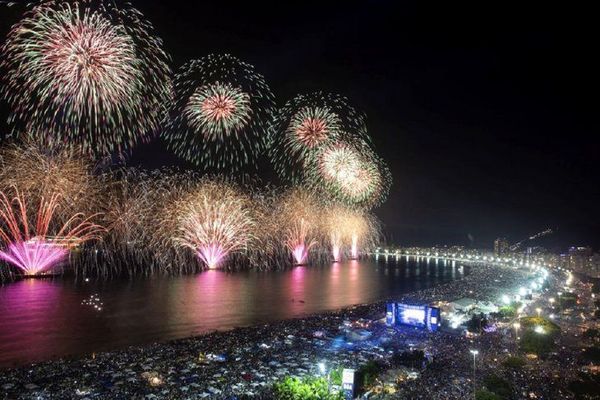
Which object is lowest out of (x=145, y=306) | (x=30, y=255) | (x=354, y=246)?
(x=145, y=306)

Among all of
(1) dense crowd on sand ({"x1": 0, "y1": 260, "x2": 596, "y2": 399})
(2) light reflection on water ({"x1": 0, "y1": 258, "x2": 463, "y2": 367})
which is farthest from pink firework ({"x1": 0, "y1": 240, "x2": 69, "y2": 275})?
(1) dense crowd on sand ({"x1": 0, "y1": 260, "x2": 596, "y2": 399})

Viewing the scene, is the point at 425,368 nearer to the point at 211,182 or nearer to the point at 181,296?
the point at 181,296

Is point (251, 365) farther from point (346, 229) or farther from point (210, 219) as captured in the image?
point (346, 229)

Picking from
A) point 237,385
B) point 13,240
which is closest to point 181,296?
point 13,240

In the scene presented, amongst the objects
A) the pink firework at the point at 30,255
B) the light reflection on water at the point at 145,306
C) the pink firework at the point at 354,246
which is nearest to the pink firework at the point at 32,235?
the pink firework at the point at 30,255

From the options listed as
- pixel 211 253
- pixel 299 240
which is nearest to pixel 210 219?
pixel 211 253
